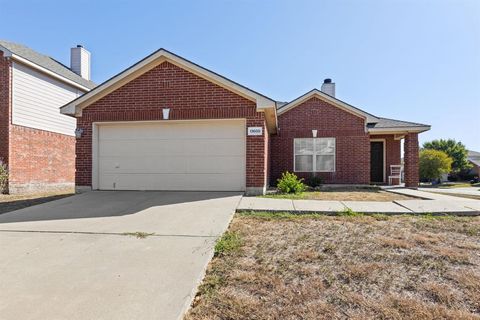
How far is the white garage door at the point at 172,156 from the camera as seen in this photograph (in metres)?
8.33

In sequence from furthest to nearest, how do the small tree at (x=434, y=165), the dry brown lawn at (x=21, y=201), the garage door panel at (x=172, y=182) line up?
the small tree at (x=434, y=165) < the garage door panel at (x=172, y=182) < the dry brown lawn at (x=21, y=201)

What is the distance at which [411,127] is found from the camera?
11.5 metres

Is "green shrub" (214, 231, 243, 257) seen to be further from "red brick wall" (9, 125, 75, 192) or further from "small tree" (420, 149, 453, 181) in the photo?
"small tree" (420, 149, 453, 181)

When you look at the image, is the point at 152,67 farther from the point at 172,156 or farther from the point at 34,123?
the point at 34,123

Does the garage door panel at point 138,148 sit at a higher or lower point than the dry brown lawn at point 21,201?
higher

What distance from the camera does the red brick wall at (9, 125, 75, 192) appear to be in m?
10.8

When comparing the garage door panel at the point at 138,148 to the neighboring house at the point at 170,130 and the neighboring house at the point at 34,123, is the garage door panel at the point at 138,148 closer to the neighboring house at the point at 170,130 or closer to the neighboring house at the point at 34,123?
the neighboring house at the point at 170,130

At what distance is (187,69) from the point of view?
A: 830 centimetres

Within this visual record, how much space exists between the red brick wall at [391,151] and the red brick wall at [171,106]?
8180mm

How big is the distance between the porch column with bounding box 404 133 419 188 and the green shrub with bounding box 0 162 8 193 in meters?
15.9

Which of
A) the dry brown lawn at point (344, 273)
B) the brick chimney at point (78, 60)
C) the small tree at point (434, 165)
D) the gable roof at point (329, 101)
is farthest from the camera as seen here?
the small tree at point (434, 165)

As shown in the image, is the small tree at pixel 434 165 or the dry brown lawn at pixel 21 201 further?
the small tree at pixel 434 165

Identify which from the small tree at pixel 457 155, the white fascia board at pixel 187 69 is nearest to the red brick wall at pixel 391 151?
the white fascia board at pixel 187 69

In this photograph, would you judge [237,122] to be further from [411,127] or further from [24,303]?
[411,127]
